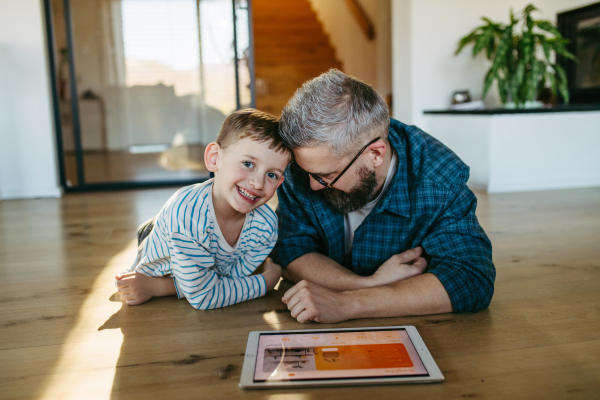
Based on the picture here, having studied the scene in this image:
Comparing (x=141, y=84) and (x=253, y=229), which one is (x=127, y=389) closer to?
(x=253, y=229)

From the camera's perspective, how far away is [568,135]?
145 inches

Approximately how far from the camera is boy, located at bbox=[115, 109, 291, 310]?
1350 millimetres

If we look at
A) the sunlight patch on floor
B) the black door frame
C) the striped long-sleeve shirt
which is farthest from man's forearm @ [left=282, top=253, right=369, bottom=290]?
the black door frame

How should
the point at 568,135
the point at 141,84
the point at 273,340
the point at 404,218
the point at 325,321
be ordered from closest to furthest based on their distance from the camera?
the point at 273,340 < the point at 325,321 < the point at 404,218 < the point at 568,135 < the point at 141,84

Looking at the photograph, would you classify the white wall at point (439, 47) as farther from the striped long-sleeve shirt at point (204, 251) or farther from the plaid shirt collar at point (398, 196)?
the striped long-sleeve shirt at point (204, 251)

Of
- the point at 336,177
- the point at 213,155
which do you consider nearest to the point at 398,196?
the point at 336,177

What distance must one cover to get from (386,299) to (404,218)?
261mm

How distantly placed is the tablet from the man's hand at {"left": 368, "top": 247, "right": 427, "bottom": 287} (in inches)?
8.1

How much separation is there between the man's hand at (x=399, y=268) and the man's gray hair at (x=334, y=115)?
36cm

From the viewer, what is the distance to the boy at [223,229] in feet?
4.43

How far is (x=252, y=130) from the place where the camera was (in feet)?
4.42

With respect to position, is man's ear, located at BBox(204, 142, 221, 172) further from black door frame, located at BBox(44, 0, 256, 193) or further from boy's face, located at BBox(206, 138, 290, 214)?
black door frame, located at BBox(44, 0, 256, 193)

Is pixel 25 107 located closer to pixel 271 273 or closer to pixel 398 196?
pixel 271 273

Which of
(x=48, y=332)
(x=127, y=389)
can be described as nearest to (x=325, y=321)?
(x=127, y=389)
